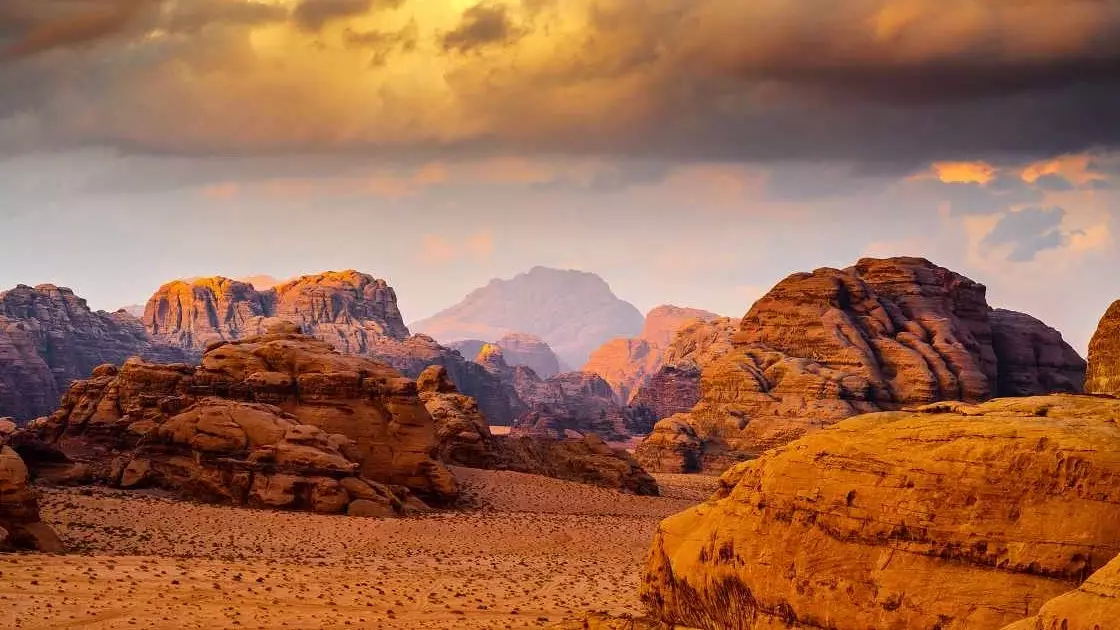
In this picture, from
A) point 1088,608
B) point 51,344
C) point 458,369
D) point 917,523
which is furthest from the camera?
point 458,369

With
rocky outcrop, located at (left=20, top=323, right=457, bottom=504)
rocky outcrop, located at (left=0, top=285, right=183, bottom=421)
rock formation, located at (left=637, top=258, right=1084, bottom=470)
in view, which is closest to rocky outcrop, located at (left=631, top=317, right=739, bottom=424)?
rock formation, located at (left=637, top=258, right=1084, bottom=470)

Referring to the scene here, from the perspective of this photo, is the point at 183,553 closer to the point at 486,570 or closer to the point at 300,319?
the point at 486,570

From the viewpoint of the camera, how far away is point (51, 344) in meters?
127

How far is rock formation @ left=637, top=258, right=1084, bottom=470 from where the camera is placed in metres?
75.0

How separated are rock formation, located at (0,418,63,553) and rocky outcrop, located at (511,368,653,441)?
62136 mm

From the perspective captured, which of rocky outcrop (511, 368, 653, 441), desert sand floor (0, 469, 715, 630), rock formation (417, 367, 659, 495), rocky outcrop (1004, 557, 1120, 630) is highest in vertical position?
rocky outcrop (511, 368, 653, 441)

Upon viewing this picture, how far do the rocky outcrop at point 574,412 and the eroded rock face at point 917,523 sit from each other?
72.3 meters

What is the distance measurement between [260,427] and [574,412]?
85.7 metres

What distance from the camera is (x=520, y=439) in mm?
66500

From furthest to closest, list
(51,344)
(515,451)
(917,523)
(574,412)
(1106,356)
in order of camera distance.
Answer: (51,344) → (574,412) → (515,451) → (1106,356) → (917,523)

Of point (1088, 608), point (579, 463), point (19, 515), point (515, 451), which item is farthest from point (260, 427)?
point (1088, 608)

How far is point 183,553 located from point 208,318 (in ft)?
442

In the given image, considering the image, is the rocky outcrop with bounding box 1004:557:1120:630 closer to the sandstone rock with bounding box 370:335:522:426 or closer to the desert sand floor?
the desert sand floor

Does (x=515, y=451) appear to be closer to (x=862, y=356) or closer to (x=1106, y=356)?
(x=862, y=356)
